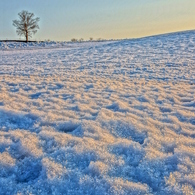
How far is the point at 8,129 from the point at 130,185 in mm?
1948

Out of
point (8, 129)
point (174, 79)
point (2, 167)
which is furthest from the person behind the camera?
point (174, 79)

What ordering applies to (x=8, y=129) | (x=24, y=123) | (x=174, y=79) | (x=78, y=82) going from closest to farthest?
(x=8, y=129)
(x=24, y=123)
(x=78, y=82)
(x=174, y=79)

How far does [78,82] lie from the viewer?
20.0 feet

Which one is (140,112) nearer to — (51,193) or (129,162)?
(129,162)

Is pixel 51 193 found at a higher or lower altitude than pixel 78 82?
lower

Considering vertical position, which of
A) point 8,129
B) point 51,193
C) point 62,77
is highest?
point 62,77

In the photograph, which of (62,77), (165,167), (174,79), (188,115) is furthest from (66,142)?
(174,79)

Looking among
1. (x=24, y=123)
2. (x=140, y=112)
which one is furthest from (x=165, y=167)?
(x=24, y=123)

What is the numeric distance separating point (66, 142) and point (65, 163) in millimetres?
426

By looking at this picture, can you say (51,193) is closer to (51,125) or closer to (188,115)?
(51,125)

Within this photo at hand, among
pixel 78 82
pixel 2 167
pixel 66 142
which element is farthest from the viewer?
pixel 78 82

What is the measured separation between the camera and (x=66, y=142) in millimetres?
2684

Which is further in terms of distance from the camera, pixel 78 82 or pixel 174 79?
pixel 174 79

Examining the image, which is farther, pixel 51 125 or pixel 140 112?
pixel 140 112
